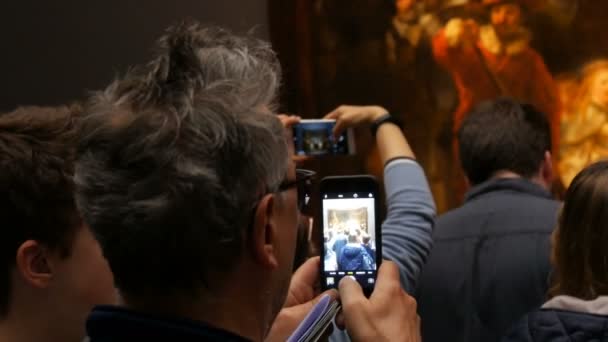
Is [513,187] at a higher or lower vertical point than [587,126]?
higher

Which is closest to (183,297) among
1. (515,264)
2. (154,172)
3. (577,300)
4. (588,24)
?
(154,172)

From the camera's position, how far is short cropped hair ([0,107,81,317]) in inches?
74.0

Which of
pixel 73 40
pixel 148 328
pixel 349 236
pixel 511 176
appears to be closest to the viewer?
pixel 148 328

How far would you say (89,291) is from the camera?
1.90 metres

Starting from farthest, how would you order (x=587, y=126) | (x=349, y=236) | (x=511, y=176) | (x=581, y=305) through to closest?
(x=587, y=126)
(x=511, y=176)
(x=581, y=305)
(x=349, y=236)

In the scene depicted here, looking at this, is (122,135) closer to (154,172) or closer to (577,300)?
(154,172)

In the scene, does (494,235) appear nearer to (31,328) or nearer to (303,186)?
(31,328)

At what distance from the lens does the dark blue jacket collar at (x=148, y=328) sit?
1.25m

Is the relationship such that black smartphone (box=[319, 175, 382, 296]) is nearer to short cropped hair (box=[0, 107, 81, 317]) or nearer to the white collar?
short cropped hair (box=[0, 107, 81, 317])

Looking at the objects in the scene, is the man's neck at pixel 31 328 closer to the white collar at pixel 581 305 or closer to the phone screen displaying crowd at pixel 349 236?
the phone screen displaying crowd at pixel 349 236

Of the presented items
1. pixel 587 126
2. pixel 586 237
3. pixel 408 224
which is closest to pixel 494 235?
pixel 586 237

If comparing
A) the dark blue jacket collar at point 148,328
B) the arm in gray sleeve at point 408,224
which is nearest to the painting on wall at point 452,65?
the arm in gray sleeve at point 408,224

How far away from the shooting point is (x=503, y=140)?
349 centimetres

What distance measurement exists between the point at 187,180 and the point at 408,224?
0.90 metres
